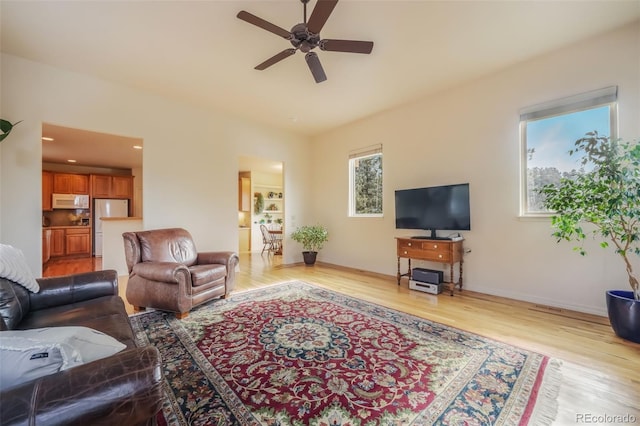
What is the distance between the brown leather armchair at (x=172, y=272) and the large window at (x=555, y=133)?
3.88 metres

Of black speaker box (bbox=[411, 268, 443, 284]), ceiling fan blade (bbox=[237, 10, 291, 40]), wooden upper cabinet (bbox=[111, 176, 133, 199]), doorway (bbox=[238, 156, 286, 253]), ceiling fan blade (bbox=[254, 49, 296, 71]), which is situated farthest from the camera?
doorway (bbox=[238, 156, 286, 253])

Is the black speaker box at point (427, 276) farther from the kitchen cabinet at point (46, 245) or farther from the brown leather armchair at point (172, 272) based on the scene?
the kitchen cabinet at point (46, 245)

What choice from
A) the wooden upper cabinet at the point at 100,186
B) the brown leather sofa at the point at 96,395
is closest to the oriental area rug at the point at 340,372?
the brown leather sofa at the point at 96,395

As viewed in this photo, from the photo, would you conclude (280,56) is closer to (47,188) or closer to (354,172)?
(354,172)

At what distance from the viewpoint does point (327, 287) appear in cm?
404

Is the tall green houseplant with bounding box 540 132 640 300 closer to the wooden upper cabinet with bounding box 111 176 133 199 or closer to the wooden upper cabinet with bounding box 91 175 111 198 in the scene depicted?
the wooden upper cabinet with bounding box 111 176 133 199

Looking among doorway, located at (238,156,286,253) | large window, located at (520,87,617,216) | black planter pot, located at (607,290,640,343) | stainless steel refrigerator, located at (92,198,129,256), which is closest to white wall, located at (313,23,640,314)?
large window, located at (520,87,617,216)

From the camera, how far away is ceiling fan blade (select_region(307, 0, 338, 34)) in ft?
6.31

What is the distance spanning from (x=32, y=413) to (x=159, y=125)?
4367 millimetres

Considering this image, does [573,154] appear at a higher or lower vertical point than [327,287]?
higher

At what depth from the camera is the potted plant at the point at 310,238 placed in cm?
571

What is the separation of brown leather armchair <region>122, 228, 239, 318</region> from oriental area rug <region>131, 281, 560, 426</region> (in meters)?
0.21

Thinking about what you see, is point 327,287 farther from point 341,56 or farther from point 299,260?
point 341,56

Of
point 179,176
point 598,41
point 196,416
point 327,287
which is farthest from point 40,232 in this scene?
point 598,41
